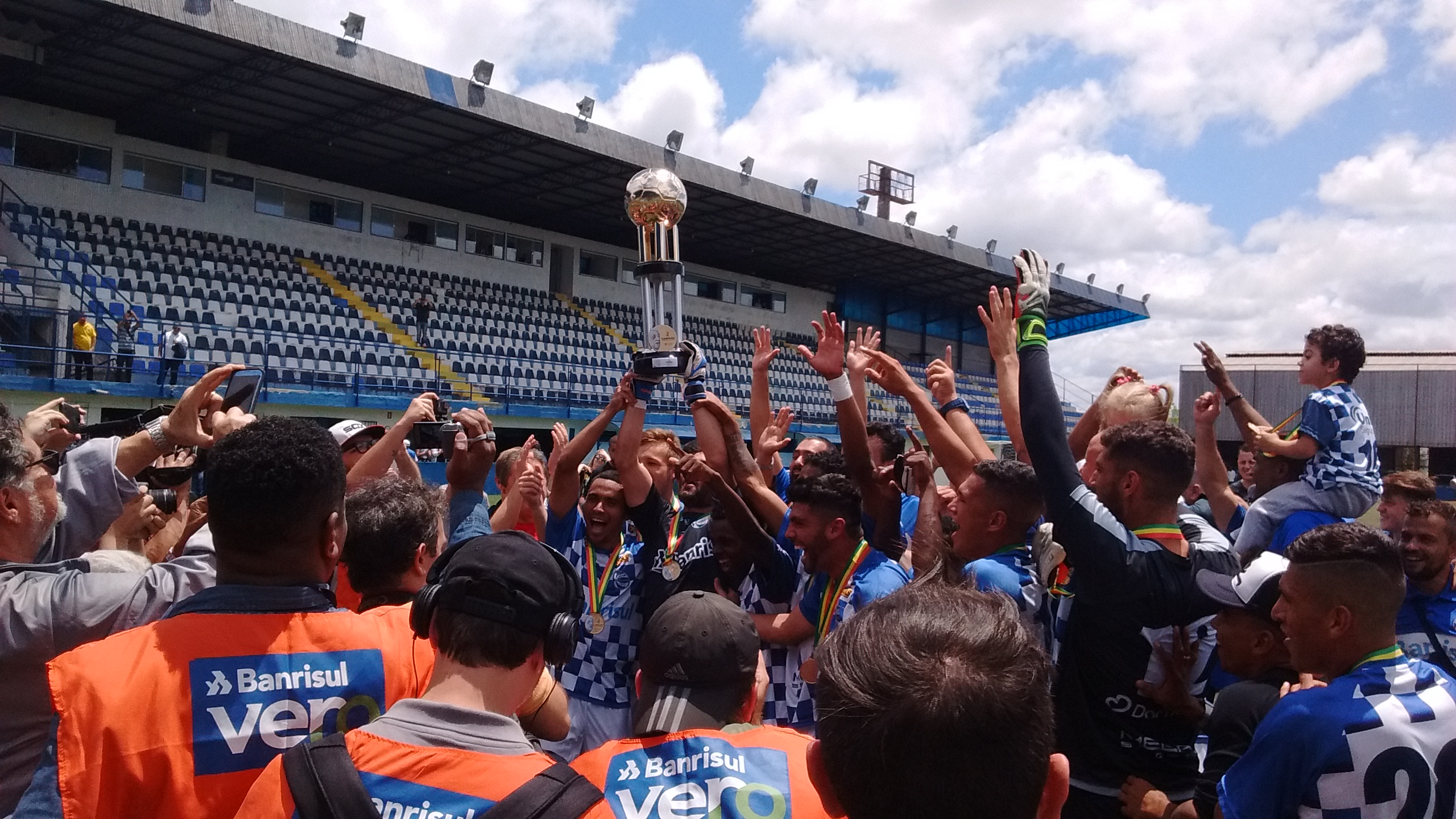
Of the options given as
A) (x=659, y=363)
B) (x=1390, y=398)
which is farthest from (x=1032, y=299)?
(x=1390, y=398)

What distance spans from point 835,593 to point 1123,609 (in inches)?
43.6

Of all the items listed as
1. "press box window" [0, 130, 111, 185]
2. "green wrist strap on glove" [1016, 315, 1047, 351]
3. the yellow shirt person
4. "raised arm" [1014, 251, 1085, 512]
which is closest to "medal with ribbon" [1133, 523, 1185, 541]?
"raised arm" [1014, 251, 1085, 512]

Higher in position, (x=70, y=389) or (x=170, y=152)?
(x=170, y=152)

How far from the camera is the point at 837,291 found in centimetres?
3509

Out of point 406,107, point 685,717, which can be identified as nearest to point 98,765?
point 685,717

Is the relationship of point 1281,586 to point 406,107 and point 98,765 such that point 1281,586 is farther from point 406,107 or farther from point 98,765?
point 406,107

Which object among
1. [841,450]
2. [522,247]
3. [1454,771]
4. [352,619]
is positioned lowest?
[1454,771]

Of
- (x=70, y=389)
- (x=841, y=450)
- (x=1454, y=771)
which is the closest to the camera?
(x=1454, y=771)

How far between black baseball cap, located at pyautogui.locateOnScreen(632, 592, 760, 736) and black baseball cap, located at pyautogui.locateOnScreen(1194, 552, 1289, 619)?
→ 1.38 meters

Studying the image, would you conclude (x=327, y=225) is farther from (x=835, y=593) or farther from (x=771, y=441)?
(x=835, y=593)

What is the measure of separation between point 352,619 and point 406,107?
61.0 feet

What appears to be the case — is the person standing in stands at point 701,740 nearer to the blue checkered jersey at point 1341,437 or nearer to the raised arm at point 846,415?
the raised arm at point 846,415

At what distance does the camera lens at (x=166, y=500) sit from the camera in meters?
4.01

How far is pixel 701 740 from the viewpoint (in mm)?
1801
